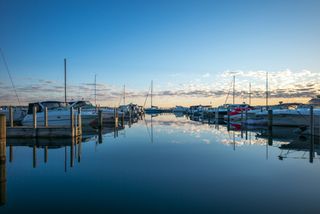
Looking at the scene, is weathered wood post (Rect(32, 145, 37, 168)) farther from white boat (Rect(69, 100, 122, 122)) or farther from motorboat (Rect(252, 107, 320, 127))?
motorboat (Rect(252, 107, 320, 127))

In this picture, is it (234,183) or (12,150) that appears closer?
(234,183)

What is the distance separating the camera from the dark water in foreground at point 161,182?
679 centimetres

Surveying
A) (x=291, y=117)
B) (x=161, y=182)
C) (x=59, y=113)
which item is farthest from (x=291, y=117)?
(x=161, y=182)

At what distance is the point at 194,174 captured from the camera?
987cm

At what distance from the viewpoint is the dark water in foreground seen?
22.3ft

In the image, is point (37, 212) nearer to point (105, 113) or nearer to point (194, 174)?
point (194, 174)

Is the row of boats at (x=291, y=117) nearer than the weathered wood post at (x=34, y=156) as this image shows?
No

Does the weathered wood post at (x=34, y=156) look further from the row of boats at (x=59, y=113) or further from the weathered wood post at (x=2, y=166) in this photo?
the row of boats at (x=59, y=113)

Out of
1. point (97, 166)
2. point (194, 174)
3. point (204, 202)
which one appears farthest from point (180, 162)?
point (204, 202)

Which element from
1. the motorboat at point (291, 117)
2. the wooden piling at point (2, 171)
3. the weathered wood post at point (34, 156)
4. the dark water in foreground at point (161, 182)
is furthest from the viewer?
the motorboat at point (291, 117)

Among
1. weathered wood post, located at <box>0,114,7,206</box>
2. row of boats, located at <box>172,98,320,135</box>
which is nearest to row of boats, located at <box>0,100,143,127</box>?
weathered wood post, located at <box>0,114,7,206</box>

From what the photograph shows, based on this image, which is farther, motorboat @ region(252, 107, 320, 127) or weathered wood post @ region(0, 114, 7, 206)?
motorboat @ region(252, 107, 320, 127)

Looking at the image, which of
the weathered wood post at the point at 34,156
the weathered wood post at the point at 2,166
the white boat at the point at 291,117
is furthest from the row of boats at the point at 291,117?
the weathered wood post at the point at 2,166

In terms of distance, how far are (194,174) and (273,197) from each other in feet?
9.76
